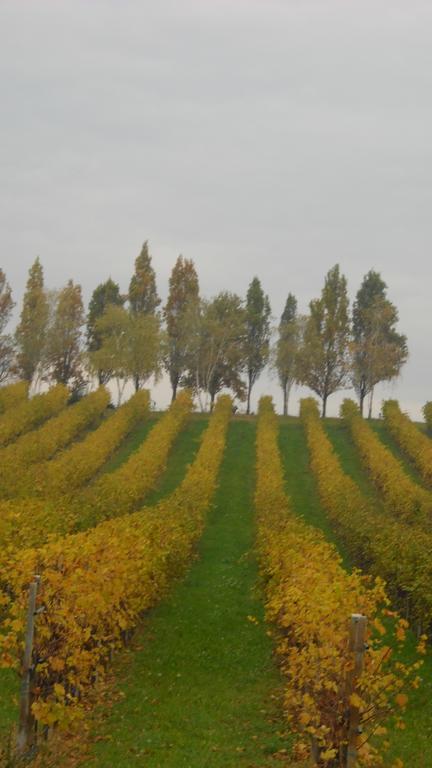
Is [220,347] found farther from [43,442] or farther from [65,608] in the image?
[65,608]

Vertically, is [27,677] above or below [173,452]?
below

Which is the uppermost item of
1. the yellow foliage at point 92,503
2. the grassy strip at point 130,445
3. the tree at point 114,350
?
the tree at point 114,350

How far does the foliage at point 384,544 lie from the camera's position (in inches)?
704

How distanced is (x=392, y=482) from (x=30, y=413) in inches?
1042

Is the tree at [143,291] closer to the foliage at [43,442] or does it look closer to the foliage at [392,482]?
the foliage at [43,442]

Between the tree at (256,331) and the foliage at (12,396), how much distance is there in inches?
927

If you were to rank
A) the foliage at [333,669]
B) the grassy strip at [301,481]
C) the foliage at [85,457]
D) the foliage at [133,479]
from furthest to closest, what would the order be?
1. the grassy strip at [301,481]
2. the foliage at [85,457]
3. the foliage at [133,479]
4. the foliage at [333,669]

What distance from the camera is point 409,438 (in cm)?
4728

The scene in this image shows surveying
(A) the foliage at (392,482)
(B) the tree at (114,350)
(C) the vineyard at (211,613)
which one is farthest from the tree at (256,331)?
(C) the vineyard at (211,613)

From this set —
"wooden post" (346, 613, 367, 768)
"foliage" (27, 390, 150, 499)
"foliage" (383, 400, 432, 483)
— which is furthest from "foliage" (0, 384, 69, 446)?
"wooden post" (346, 613, 367, 768)

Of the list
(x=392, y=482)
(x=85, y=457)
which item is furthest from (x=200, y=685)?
(x=85, y=457)

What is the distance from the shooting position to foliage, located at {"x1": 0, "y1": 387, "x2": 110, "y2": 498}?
29869 mm

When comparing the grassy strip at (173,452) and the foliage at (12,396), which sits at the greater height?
the foliage at (12,396)

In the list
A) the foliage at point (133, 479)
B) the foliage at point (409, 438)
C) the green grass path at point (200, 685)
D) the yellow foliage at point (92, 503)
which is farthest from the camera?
the foliage at point (409, 438)
